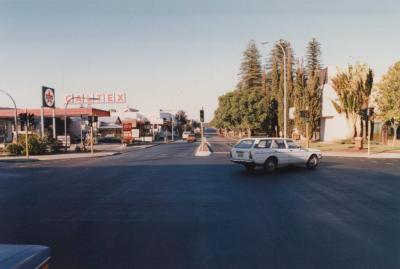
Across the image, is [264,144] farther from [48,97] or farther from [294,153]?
[48,97]

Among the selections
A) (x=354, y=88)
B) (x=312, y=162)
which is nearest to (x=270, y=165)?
(x=312, y=162)

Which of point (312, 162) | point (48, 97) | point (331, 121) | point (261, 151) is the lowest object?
point (312, 162)

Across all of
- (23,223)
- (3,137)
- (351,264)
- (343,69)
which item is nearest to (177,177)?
(23,223)

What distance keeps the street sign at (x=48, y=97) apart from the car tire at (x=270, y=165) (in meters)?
26.4

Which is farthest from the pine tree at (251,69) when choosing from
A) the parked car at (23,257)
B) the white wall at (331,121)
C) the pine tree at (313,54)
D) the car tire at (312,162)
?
the parked car at (23,257)

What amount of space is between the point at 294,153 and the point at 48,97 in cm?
2764

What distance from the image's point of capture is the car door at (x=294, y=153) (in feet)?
56.2

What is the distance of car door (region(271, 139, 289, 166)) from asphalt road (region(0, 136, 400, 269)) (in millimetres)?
2930

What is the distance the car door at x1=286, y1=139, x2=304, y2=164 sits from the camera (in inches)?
675

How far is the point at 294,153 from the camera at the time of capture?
17.2 m

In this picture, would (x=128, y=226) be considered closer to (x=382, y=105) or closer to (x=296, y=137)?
(x=382, y=105)

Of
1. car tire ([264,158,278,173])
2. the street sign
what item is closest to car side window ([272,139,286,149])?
car tire ([264,158,278,173])

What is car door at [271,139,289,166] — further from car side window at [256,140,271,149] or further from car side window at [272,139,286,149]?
car side window at [256,140,271,149]

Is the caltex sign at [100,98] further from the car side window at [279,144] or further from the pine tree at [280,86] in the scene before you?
the car side window at [279,144]
